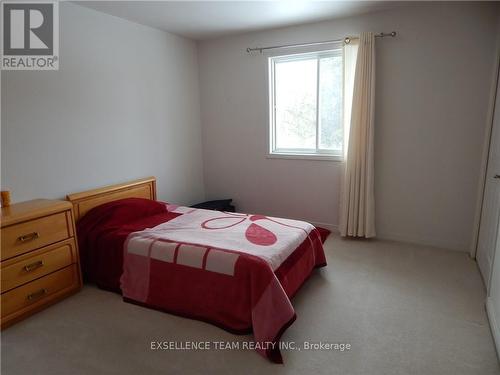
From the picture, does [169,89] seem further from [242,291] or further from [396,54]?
[242,291]

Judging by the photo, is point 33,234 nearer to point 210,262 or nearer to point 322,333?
point 210,262

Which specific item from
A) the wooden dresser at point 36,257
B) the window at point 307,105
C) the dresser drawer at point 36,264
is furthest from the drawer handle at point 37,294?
the window at point 307,105

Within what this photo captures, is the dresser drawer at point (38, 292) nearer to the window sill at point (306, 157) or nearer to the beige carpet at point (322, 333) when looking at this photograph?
the beige carpet at point (322, 333)

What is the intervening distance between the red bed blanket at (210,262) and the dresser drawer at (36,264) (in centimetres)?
23

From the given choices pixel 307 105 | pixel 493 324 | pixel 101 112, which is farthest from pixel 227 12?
pixel 493 324

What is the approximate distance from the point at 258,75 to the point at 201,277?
2821 mm

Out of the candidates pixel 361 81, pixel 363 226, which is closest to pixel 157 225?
pixel 363 226

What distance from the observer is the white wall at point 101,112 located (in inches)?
104

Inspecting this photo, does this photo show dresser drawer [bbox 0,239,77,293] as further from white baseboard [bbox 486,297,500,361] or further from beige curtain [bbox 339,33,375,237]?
white baseboard [bbox 486,297,500,361]

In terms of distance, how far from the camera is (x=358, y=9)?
3.26m

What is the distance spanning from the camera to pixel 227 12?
10.7 feet

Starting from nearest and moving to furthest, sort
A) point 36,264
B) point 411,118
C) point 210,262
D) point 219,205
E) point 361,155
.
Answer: point 210,262
point 36,264
point 411,118
point 361,155
point 219,205

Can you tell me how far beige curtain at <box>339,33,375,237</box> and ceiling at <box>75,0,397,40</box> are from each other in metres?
0.41

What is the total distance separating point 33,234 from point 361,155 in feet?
10.1
